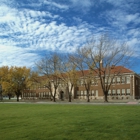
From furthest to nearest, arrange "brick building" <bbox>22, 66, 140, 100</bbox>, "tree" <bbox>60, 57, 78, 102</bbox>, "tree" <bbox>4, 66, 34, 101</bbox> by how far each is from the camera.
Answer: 1. "tree" <bbox>4, 66, 34, 101</bbox>
2. "brick building" <bbox>22, 66, 140, 100</bbox>
3. "tree" <bbox>60, 57, 78, 102</bbox>

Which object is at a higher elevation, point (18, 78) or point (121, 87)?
point (18, 78)

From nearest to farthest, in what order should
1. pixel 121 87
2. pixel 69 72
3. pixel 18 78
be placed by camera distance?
pixel 69 72 < pixel 121 87 < pixel 18 78

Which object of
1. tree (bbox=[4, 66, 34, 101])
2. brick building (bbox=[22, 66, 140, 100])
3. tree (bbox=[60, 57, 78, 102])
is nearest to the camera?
tree (bbox=[60, 57, 78, 102])

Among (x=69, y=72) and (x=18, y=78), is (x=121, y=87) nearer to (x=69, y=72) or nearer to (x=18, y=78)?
(x=69, y=72)

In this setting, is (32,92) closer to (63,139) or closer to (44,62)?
(44,62)

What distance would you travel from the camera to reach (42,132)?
8.79 m

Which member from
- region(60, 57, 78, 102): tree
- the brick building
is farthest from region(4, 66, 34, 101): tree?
region(60, 57, 78, 102): tree

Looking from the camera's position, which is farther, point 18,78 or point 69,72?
point 18,78

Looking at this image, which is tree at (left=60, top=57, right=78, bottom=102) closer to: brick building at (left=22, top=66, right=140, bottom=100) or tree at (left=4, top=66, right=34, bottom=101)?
brick building at (left=22, top=66, right=140, bottom=100)

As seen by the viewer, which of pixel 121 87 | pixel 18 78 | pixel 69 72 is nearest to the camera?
pixel 69 72

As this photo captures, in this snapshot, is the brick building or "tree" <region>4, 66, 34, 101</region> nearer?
the brick building

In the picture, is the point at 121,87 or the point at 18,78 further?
the point at 18,78

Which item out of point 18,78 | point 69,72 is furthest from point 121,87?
point 18,78

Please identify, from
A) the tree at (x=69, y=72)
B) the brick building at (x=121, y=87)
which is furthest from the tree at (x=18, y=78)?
the tree at (x=69, y=72)
